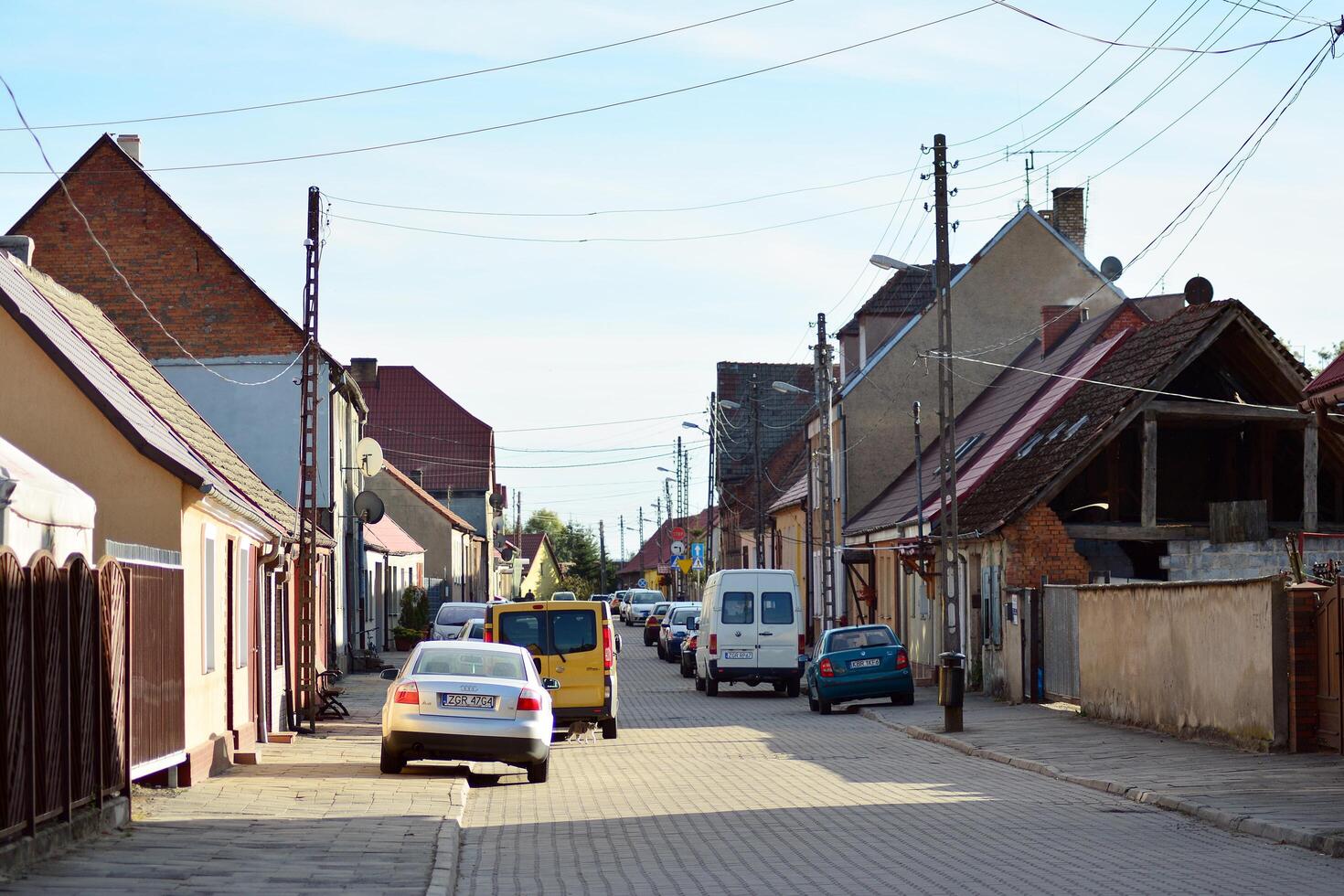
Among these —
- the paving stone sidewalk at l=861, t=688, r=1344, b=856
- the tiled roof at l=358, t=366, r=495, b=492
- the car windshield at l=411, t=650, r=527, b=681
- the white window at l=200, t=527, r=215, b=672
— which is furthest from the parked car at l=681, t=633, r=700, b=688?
the tiled roof at l=358, t=366, r=495, b=492

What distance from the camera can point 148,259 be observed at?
36.9m

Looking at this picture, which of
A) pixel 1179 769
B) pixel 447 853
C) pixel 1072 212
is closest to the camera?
pixel 447 853

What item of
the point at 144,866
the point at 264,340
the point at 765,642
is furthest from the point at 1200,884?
the point at 264,340

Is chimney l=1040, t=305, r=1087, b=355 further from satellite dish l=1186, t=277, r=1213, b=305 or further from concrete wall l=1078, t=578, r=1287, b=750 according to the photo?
concrete wall l=1078, t=578, r=1287, b=750

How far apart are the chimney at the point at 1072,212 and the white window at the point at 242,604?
3259 cm

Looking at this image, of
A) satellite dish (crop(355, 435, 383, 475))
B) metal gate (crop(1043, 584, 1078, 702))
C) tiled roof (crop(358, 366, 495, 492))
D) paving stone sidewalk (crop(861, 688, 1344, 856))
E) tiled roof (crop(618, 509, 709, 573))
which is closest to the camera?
paving stone sidewalk (crop(861, 688, 1344, 856))

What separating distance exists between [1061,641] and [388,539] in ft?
101

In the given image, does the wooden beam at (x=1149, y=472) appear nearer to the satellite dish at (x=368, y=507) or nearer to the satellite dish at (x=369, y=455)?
the satellite dish at (x=368, y=507)

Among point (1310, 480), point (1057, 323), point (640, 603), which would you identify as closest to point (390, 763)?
point (1310, 480)

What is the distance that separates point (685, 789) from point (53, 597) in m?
7.57

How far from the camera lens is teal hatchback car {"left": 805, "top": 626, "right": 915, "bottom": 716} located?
95.6 ft

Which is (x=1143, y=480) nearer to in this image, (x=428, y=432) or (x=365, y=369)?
(x=365, y=369)

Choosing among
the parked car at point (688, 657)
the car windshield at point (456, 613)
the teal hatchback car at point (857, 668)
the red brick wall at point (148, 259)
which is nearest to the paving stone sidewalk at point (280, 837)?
the teal hatchback car at point (857, 668)

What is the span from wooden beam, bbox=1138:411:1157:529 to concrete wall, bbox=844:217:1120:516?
1352 cm
